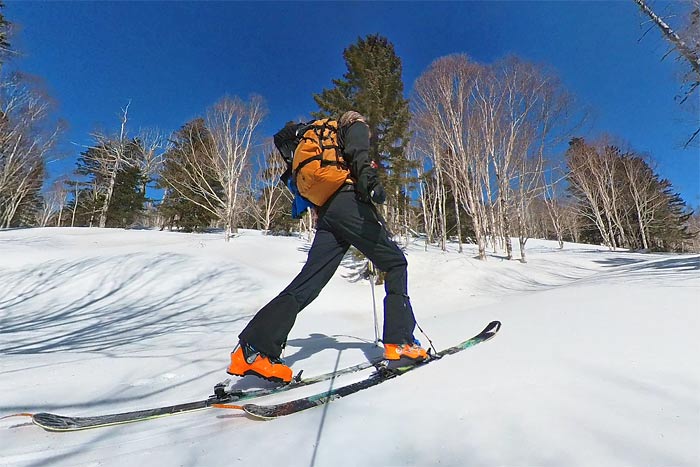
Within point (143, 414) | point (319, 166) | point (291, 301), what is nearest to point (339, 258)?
point (291, 301)

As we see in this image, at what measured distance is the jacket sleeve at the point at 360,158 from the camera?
190 centimetres

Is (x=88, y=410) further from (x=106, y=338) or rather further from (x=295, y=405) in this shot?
(x=106, y=338)

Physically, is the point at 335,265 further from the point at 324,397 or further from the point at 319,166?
the point at 324,397

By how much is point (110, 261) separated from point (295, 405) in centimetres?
964

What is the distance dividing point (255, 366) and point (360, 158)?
137cm

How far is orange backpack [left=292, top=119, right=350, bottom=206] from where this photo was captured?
1.94m

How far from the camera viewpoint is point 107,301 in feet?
21.1

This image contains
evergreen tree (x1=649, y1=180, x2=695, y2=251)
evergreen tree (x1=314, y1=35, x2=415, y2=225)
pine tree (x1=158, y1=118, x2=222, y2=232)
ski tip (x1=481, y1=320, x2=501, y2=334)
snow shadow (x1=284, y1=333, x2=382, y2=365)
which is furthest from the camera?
evergreen tree (x1=649, y1=180, x2=695, y2=251)

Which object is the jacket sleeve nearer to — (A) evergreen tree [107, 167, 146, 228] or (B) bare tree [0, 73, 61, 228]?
(B) bare tree [0, 73, 61, 228]

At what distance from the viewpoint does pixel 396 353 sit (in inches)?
71.5

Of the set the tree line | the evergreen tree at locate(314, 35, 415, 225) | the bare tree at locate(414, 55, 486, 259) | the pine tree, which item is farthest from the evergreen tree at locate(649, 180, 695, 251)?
the pine tree

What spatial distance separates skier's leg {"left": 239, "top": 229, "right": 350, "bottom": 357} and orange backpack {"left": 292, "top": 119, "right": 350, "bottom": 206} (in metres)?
0.28

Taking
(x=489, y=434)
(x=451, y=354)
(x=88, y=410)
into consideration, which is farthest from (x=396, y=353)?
(x=88, y=410)

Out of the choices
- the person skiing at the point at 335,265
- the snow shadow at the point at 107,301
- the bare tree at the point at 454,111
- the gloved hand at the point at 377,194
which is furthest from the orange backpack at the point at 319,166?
the bare tree at the point at 454,111
